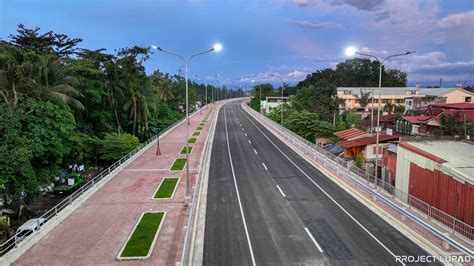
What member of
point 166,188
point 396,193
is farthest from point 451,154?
point 166,188

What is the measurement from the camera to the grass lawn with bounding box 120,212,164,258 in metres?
15.7

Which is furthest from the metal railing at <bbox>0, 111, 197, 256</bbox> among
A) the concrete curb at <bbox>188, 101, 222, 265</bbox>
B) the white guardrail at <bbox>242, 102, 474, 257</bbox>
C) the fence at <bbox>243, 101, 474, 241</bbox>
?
the fence at <bbox>243, 101, 474, 241</bbox>

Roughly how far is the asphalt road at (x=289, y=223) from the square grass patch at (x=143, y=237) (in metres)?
2.57

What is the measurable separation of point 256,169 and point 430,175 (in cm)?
1358

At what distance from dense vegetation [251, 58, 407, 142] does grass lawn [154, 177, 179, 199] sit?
3276 cm

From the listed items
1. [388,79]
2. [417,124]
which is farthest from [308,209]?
[388,79]

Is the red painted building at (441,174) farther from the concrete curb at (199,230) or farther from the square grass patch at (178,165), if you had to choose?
the square grass patch at (178,165)

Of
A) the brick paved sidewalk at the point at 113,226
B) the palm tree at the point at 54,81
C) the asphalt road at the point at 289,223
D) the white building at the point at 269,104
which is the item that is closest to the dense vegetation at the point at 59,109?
the palm tree at the point at 54,81

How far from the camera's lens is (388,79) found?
443 ft

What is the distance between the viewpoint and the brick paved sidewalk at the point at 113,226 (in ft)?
50.3

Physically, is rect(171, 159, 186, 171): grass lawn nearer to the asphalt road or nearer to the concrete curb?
the asphalt road

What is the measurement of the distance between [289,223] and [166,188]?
1059 cm

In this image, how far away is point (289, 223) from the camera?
61.0ft

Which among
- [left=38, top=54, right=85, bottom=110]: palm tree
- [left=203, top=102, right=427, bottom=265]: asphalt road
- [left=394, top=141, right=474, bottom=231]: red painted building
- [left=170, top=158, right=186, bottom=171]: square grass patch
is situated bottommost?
[left=203, top=102, right=427, bottom=265]: asphalt road
